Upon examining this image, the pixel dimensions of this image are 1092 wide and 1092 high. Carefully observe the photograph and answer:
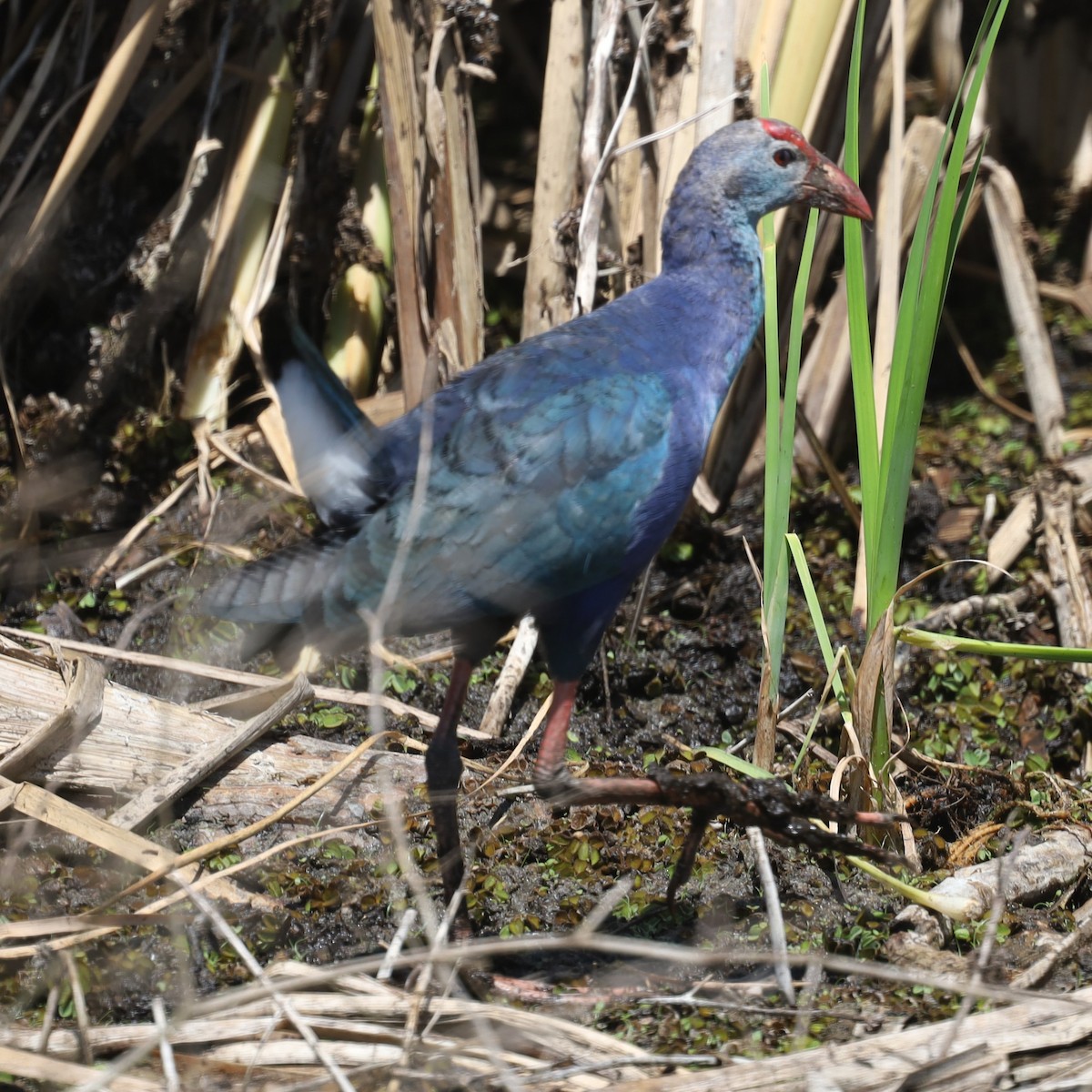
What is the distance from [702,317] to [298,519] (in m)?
1.41

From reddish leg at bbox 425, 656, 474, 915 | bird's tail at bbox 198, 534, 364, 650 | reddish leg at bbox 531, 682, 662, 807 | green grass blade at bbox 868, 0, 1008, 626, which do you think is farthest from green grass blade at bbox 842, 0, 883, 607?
bird's tail at bbox 198, 534, 364, 650

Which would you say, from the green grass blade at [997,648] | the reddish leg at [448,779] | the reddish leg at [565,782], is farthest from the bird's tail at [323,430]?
the green grass blade at [997,648]

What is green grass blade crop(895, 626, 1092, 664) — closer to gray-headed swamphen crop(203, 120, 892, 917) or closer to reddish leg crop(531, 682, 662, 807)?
gray-headed swamphen crop(203, 120, 892, 917)

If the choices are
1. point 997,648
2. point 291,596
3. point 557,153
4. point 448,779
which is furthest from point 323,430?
point 557,153

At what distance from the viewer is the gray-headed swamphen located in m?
A: 2.26

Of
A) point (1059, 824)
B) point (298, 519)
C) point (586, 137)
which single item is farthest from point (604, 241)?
point (1059, 824)

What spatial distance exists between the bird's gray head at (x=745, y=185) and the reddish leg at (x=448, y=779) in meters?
0.91

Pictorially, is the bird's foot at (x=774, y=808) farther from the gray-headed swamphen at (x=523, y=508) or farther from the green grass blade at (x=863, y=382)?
the green grass blade at (x=863, y=382)

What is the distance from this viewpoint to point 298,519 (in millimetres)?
3521

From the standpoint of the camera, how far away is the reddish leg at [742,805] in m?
2.23

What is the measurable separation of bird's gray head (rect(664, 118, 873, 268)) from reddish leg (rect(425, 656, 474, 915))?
35.8 inches

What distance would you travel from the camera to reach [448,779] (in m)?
2.50

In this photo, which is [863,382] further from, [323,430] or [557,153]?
[557,153]

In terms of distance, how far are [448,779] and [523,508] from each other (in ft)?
1.81
